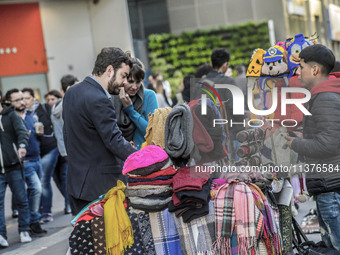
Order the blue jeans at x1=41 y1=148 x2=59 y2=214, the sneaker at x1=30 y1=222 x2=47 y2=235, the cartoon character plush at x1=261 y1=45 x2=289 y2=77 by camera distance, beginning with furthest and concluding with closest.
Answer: the blue jeans at x1=41 y1=148 x2=59 y2=214, the sneaker at x1=30 y1=222 x2=47 y2=235, the cartoon character plush at x1=261 y1=45 x2=289 y2=77

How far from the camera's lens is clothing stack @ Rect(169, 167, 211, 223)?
171 inches

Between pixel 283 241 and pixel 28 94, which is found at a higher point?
pixel 28 94

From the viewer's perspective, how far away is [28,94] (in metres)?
10.2

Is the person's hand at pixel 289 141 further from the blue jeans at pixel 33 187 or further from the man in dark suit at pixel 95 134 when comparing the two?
the blue jeans at pixel 33 187

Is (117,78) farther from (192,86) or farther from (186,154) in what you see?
(186,154)

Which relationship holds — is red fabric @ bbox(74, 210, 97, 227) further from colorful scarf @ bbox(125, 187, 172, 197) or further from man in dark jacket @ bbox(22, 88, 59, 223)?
man in dark jacket @ bbox(22, 88, 59, 223)

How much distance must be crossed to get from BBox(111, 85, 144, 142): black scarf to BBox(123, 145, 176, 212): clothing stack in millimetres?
1004

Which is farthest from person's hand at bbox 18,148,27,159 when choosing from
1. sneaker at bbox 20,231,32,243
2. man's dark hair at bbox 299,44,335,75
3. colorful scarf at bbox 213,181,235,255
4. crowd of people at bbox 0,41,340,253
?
man's dark hair at bbox 299,44,335,75

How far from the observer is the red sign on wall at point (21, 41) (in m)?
18.0

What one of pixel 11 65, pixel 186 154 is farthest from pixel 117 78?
pixel 11 65

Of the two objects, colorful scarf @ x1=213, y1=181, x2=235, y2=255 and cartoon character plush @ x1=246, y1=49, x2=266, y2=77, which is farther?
cartoon character plush @ x1=246, y1=49, x2=266, y2=77

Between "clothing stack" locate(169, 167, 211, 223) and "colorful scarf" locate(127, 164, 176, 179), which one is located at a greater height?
"colorful scarf" locate(127, 164, 176, 179)

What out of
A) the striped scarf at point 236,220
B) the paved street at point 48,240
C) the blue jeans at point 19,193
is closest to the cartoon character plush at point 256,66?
A: the striped scarf at point 236,220

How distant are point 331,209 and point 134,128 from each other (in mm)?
1904
